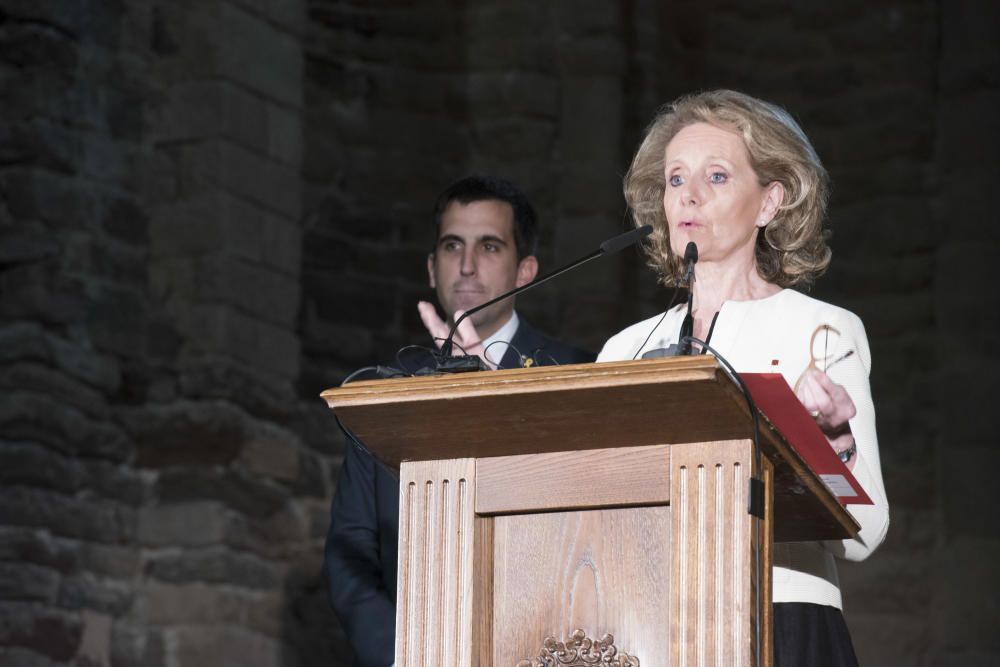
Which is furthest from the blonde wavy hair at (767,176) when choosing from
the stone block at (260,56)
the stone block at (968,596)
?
the stone block at (968,596)

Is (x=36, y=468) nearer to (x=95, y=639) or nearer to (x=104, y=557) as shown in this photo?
(x=104, y=557)

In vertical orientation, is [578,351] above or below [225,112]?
below

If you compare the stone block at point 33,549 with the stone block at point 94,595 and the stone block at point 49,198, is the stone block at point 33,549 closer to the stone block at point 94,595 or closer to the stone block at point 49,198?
the stone block at point 94,595

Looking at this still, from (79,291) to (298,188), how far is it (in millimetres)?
1056

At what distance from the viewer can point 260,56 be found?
6602mm

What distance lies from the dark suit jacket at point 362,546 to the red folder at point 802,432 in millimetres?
1391

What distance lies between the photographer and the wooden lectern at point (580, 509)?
6.67 ft

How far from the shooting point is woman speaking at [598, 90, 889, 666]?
2.52m

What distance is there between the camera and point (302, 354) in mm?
6910

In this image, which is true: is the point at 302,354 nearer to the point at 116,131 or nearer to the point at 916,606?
the point at 116,131

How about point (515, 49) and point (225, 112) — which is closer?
point (225, 112)

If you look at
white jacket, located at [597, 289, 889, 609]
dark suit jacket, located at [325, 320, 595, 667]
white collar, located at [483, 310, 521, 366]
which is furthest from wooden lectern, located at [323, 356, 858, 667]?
white collar, located at [483, 310, 521, 366]

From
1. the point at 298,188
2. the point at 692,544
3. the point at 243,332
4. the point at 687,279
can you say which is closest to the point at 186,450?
the point at 243,332

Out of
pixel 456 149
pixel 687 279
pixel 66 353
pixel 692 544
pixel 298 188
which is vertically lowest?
pixel 692 544
